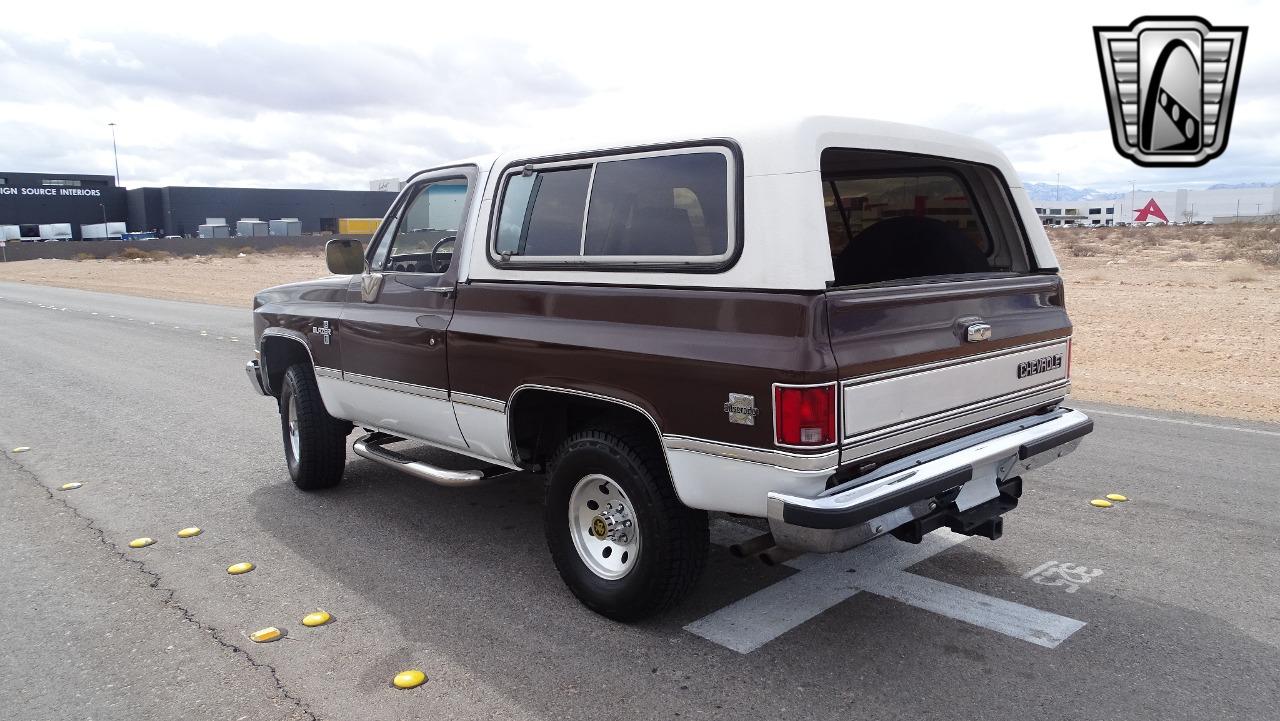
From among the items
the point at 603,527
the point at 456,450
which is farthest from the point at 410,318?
the point at 603,527

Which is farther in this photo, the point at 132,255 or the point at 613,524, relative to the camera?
the point at 132,255

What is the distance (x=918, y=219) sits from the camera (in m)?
4.79

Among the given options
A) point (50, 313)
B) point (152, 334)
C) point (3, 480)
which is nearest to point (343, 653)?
point (3, 480)

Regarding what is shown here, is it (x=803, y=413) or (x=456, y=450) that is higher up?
(x=803, y=413)

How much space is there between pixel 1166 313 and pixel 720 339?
49.0ft

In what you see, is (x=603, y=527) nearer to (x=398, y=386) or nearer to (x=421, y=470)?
(x=421, y=470)

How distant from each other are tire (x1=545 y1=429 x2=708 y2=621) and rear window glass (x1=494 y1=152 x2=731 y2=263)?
0.81 metres

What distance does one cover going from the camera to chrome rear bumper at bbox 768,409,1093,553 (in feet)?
10.7

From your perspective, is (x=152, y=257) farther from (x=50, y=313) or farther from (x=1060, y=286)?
(x=1060, y=286)

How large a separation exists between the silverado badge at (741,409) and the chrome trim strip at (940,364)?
0.32 metres

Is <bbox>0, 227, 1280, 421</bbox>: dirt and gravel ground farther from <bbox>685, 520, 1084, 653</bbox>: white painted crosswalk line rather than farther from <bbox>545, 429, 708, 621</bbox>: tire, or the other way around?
<bbox>545, 429, 708, 621</bbox>: tire

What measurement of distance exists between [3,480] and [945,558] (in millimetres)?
6311

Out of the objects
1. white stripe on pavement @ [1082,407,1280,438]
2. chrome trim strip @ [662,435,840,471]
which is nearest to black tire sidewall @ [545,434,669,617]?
chrome trim strip @ [662,435,840,471]

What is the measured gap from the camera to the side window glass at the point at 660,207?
3.66 m
